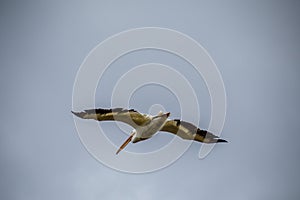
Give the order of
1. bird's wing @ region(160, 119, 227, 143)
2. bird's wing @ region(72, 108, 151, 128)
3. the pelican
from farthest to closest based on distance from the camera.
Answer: bird's wing @ region(160, 119, 227, 143)
the pelican
bird's wing @ region(72, 108, 151, 128)

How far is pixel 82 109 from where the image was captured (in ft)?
70.8

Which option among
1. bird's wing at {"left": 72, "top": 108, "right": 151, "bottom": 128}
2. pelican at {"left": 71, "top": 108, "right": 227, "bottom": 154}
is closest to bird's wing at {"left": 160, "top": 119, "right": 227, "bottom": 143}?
pelican at {"left": 71, "top": 108, "right": 227, "bottom": 154}

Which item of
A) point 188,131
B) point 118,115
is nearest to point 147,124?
point 118,115

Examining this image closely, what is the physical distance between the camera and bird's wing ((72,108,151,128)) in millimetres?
20747

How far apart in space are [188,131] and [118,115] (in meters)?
4.53

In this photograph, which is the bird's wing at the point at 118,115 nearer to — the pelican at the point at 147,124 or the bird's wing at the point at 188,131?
the pelican at the point at 147,124

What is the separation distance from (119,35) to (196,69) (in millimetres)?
7691

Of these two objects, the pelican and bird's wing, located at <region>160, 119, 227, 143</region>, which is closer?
the pelican

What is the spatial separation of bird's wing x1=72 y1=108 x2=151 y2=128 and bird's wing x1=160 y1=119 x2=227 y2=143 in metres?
1.75

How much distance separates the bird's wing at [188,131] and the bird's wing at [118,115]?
5.75 feet

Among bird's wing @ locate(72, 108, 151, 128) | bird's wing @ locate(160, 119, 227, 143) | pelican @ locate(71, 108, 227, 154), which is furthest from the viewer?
bird's wing @ locate(160, 119, 227, 143)

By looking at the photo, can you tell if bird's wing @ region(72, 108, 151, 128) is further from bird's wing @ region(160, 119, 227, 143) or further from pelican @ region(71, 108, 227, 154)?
bird's wing @ region(160, 119, 227, 143)

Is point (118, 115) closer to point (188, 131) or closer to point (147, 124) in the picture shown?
point (147, 124)
